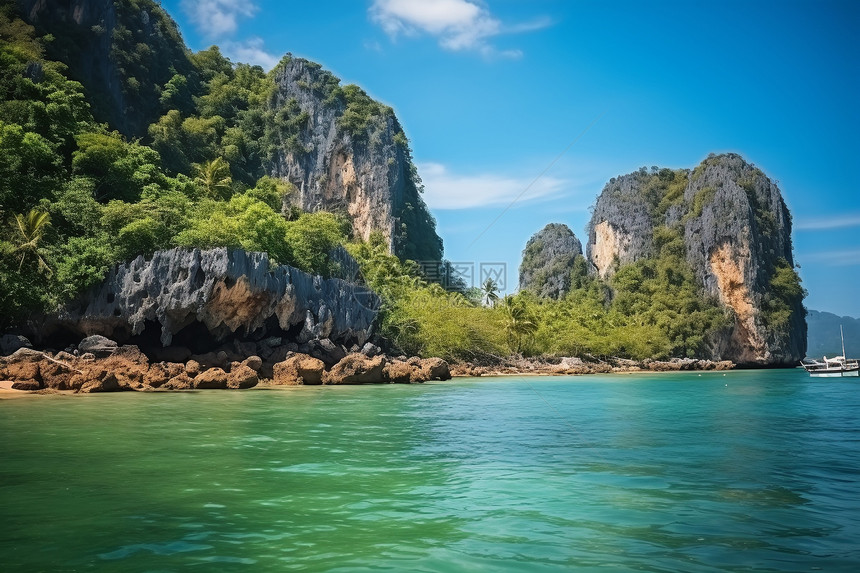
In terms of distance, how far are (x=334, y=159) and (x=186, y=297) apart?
121ft

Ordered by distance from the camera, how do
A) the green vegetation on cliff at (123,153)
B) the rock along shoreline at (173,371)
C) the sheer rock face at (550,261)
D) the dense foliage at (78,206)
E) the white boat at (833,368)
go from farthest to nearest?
the sheer rock face at (550,261), the white boat at (833,368), the green vegetation on cliff at (123,153), the dense foliage at (78,206), the rock along shoreline at (173,371)

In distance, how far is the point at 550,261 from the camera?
86000mm

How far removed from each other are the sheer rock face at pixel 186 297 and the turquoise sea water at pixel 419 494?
9701 mm

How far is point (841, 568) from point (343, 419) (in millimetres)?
9830

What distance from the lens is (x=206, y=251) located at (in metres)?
22.6

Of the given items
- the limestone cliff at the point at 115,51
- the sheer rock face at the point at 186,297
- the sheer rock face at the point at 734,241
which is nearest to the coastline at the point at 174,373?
the sheer rock face at the point at 186,297

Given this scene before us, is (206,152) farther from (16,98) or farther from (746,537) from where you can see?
(746,537)

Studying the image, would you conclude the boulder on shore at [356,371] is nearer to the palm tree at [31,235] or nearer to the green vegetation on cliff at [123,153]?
the green vegetation on cliff at [123,153]

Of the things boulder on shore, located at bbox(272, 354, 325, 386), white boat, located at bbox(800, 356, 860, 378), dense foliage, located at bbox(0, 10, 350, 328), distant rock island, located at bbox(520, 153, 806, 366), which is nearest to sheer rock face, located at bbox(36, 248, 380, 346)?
dense foliage, located at bbox(0, 10, 350, 328)

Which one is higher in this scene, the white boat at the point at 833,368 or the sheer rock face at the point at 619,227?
the sheer rock face at the point at 619,227

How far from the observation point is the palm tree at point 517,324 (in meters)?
44.0

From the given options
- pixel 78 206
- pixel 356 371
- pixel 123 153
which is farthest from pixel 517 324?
pixel 78 206

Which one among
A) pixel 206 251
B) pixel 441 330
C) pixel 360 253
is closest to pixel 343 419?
pixel 206 251

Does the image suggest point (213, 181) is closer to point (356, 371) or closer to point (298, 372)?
point (298, 372)
